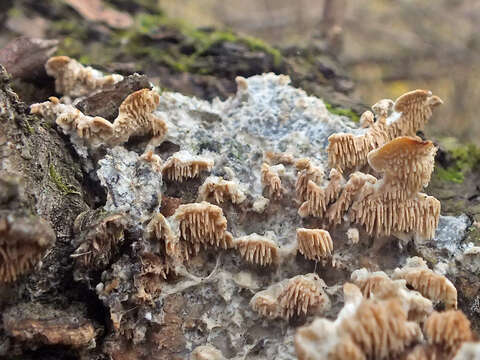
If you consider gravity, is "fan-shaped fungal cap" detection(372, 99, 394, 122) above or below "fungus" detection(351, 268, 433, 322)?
above

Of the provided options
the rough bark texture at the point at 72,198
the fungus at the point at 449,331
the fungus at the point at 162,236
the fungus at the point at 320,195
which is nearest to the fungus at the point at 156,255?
the fungus at the point at 162,236

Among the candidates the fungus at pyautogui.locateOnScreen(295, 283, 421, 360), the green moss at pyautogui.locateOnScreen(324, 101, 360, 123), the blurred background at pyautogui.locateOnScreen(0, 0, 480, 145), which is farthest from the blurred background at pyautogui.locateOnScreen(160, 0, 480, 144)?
the fungus at pyautogui.locateOnScreen(295, 283, 421, 360)

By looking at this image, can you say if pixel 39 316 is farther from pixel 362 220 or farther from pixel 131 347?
pixel 362 220

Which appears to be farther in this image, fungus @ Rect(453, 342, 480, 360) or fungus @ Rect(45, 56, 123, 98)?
fungus @ Rect(45, 56, 123, 98)

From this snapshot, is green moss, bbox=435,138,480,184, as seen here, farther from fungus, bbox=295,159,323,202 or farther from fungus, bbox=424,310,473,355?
fungus, bbox=424,310,473,355

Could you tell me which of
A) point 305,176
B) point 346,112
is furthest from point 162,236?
point 346,112

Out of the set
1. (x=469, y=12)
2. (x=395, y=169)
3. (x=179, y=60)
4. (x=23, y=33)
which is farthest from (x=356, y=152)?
(x=469, y=12)

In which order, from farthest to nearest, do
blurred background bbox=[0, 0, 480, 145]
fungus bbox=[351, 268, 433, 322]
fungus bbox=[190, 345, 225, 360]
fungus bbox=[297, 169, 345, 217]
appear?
blurred background bbox=[0, 0, 480, 145] < fungus bbox=[297, 169, 345, 217] < fungus bbox=[190, 345, 225, 360] < fungus bbox=[351, 268, 433, 322]

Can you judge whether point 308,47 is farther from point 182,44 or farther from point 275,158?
point 275,158
